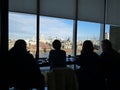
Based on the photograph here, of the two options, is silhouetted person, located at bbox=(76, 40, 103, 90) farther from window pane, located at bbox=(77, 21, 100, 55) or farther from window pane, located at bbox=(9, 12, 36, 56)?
window pane, located at bbox=(77, 21, 100, 55)

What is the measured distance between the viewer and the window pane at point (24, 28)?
495 cm

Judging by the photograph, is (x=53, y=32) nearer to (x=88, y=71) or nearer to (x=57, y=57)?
(x=57, y=57)

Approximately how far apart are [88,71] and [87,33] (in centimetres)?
292

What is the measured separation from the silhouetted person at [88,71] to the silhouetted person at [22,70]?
0.66m

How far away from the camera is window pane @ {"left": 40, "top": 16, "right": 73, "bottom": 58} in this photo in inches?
212

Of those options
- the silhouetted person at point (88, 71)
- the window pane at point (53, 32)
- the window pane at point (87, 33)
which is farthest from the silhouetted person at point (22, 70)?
the window pane at point (87, 33)

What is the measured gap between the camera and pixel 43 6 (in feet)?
17.1

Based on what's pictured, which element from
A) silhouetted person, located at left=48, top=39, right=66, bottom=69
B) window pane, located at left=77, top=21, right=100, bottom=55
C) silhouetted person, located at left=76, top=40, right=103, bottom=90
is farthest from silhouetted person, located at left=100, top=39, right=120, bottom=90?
window pane, located at left=77, top=21, right=100, bottom=55

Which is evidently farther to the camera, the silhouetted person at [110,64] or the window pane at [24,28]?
the window pane at [24,28]

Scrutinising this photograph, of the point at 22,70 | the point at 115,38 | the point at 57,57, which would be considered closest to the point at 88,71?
the point at 57,57

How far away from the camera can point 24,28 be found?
516 centimetres

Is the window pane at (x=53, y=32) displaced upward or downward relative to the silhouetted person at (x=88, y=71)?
upward

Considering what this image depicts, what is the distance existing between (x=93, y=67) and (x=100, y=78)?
0.23 meters

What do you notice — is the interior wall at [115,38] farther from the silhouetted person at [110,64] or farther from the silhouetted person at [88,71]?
the silhouetted person at [88,71]
